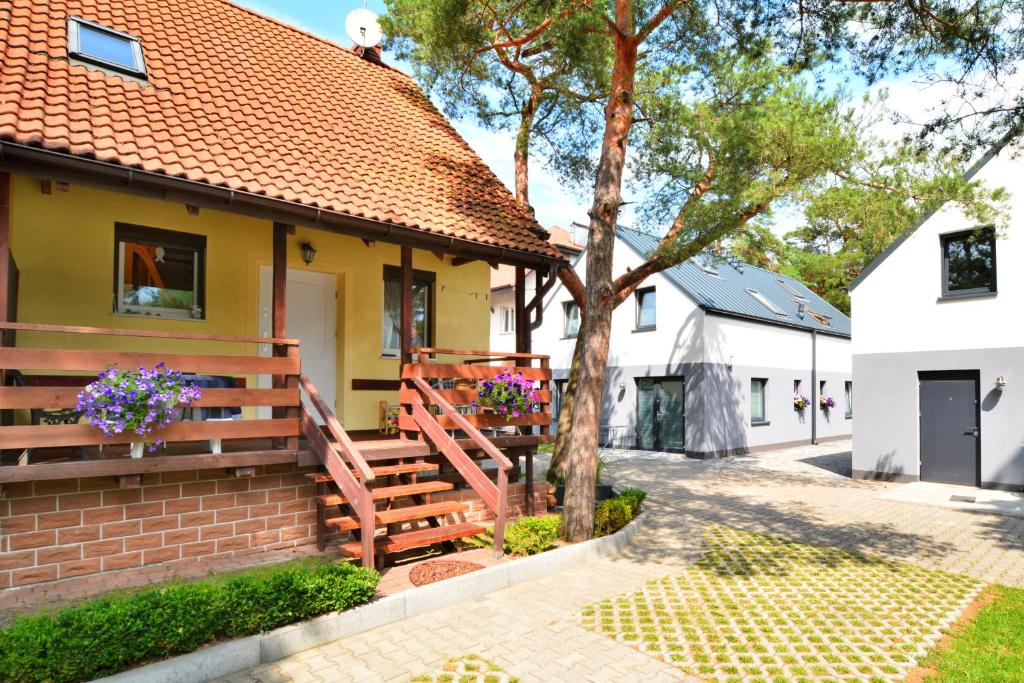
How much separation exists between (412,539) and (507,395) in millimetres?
2493

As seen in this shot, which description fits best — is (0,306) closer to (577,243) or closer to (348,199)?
(348,199)

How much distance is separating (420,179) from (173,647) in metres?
6.76

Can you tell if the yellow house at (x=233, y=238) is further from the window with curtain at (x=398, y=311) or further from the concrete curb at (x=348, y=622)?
the concrete curb at (x=348, y=622)

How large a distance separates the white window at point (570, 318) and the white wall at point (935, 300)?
9.72 metres

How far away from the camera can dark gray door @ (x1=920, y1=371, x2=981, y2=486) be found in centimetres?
1214

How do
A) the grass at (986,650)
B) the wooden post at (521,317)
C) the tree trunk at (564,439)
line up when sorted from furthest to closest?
1. the tree trunk at (564,439)
2. the wooden post at (521,317)
3. the grass at (986,650)

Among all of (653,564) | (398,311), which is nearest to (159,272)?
(398,311)

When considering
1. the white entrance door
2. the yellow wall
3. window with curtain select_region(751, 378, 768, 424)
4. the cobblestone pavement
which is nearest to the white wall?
the cobblestone pavement

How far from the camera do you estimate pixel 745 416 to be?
18641 mm

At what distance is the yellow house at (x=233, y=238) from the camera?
18.2 feet

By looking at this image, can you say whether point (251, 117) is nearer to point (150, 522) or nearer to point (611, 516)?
point (150, 522)

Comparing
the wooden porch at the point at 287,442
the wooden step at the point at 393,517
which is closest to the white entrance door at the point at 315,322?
the wooden porch at the point at 287,442

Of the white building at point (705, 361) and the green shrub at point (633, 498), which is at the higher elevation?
the white building at point (705, 361)

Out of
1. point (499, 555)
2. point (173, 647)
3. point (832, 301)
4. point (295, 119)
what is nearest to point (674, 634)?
point (499, 555)
